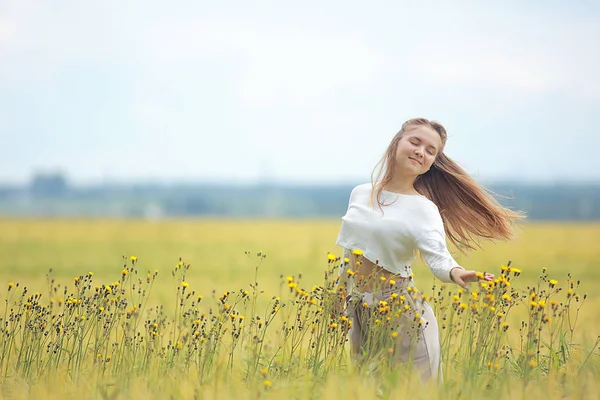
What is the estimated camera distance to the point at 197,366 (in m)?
6.09

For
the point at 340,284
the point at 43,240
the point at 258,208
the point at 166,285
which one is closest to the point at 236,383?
the point at 340,284

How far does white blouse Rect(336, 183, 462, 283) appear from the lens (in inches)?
222

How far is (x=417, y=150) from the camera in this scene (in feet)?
19.4

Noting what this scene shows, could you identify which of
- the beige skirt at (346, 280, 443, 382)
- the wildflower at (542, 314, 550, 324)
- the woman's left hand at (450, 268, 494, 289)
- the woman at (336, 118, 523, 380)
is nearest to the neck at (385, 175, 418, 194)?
the woman at (336, 118, 523, 380)

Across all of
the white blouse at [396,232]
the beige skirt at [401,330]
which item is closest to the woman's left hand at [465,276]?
the white blouse at [396,232]

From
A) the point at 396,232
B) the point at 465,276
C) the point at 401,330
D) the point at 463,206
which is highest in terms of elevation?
the point at 463,206

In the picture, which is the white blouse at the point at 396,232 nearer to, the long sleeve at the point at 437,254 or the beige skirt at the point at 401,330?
the long sleeve at the point at 437,254

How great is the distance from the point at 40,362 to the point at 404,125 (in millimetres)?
3191

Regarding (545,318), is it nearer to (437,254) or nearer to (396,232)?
(437,254)

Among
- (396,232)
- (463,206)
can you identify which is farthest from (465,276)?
(463,206)

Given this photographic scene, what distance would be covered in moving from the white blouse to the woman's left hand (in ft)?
0.83

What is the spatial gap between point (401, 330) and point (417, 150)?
1.25 m

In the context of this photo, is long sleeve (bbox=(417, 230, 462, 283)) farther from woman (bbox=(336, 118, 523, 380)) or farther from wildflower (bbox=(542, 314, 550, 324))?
wildflower (bbox=(542, 314, 550, 324))

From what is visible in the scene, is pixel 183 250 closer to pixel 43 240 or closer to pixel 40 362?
pixel 43 240
